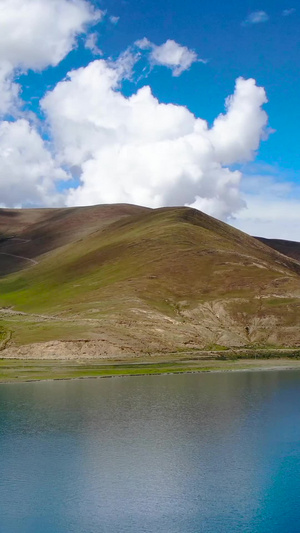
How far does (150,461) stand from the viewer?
53.7 meters

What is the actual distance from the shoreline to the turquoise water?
14.5 meters

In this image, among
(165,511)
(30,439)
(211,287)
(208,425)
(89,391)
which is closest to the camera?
(165,511)

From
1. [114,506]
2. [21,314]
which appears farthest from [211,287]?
[114,506]

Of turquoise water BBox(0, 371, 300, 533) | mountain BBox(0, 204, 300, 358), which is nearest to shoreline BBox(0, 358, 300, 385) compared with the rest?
mountain BBox(0, 204, 300, 358)

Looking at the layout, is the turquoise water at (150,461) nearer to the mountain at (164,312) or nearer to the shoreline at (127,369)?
the shoreline at (127,369)

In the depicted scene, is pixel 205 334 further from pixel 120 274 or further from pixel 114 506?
pixel 114 506

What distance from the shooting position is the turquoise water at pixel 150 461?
4141 cm

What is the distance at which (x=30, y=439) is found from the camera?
6216cm

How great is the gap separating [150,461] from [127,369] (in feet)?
200

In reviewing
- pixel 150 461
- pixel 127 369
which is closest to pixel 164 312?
pixel 127 369

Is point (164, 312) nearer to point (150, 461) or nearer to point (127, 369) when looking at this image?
point (127, 369)

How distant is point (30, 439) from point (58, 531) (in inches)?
930

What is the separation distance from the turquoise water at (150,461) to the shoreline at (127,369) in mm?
14533

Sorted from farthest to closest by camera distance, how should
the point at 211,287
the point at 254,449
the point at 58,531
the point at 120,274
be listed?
the point at 120,274 < the point at 211,287 < the point at 254,449 < the point at 58,531
